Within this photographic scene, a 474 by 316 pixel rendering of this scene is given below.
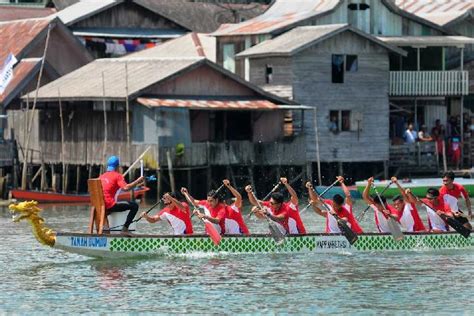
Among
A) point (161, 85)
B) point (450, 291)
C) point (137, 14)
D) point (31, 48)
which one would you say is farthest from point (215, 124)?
point (450, 291)

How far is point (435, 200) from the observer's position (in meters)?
38.7

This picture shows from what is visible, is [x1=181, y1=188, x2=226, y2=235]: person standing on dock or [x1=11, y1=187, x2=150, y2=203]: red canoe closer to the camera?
[x1=181, y1=188, x2=226, y2=235]: person standing on dock

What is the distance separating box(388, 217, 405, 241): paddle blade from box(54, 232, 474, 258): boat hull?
6.6 inches

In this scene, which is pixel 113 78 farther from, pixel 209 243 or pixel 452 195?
pixel 209 243

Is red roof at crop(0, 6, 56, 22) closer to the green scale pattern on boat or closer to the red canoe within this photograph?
the red canoe

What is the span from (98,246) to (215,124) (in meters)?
25.9

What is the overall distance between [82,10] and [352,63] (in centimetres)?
1461

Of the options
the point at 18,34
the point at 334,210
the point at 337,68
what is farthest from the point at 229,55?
the point at 334,210

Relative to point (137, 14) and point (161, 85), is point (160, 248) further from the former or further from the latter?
point (137, 14)

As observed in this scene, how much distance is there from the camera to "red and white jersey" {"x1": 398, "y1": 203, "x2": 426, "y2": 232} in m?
38.4

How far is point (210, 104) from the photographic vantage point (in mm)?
57625

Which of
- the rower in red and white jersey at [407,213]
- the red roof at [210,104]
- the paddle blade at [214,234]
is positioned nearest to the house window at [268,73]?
the red roof at [210,104]

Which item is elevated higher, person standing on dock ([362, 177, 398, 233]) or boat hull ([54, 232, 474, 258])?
person standing on dock ([362, 177, 398, 233])

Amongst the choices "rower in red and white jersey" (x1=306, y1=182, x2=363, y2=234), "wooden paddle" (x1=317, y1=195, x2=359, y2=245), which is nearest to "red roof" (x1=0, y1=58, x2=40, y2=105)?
"rower in red and white jersey" (x1=306, y1=182, x2=363, y2=234)
